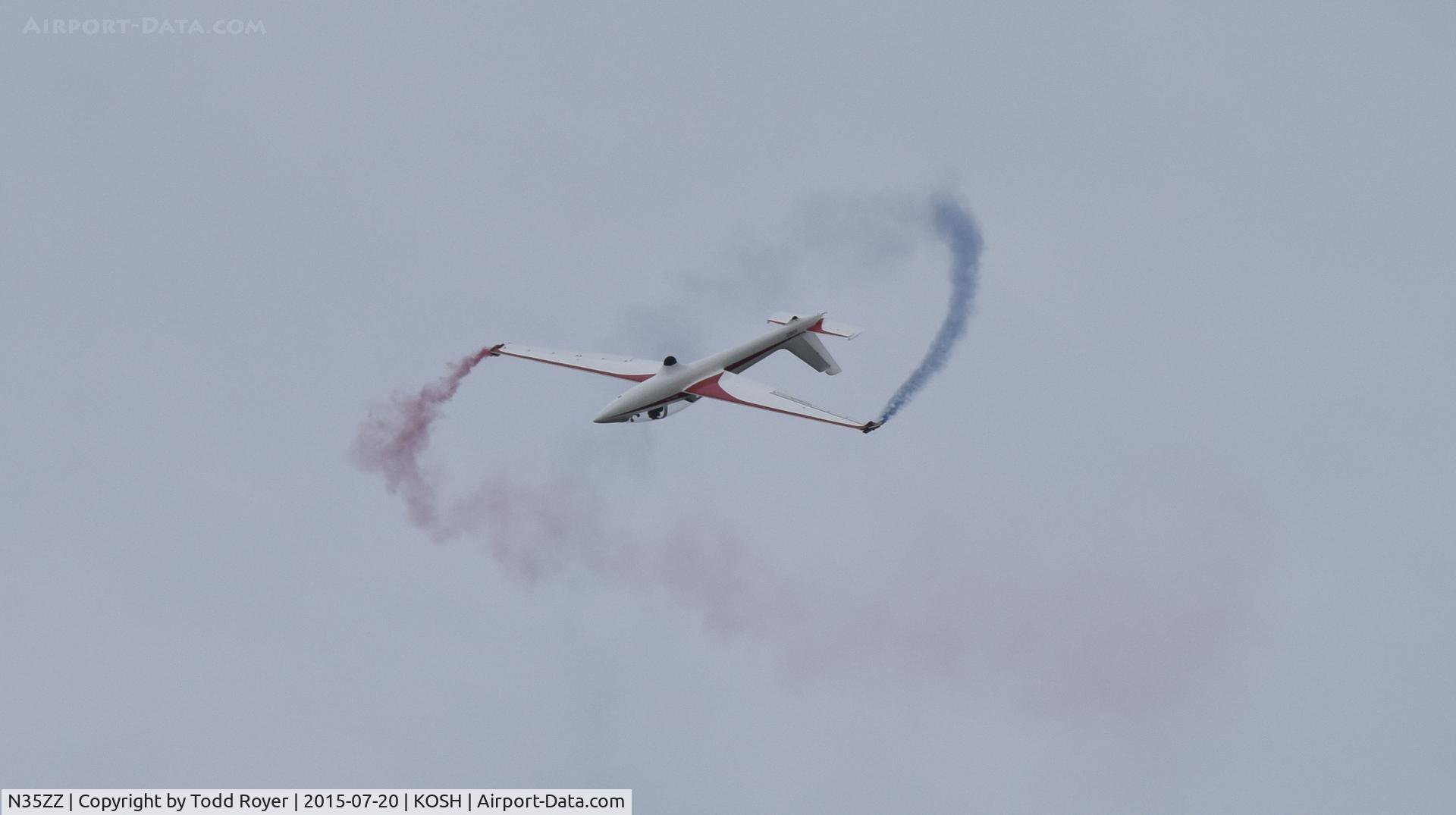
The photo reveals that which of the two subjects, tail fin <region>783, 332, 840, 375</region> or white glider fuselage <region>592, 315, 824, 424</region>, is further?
tail fin <region>783, 332, 840, 375</region>

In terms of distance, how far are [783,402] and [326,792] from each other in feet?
107

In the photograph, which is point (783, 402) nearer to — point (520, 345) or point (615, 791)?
point (520, 345)

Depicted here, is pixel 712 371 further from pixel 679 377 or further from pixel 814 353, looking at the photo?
pixel 814 353

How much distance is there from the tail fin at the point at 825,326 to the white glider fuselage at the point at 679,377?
3.81 feet

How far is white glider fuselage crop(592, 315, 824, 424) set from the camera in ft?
315

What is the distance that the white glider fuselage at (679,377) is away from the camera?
9588 cm

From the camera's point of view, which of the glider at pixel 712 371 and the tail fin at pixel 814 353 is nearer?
the glider at pixel 712 371

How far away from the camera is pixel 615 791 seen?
79.1 m

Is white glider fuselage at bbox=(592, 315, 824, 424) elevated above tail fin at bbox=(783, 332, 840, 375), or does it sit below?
below

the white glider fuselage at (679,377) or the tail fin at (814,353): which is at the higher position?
the tail fin at (814,353)

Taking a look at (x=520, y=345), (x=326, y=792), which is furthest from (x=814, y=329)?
(x=326, y=792)

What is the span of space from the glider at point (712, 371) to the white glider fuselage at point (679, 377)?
0.13 ft

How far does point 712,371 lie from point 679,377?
2.14 m

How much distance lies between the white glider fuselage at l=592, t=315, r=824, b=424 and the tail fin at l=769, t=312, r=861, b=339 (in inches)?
45.7
